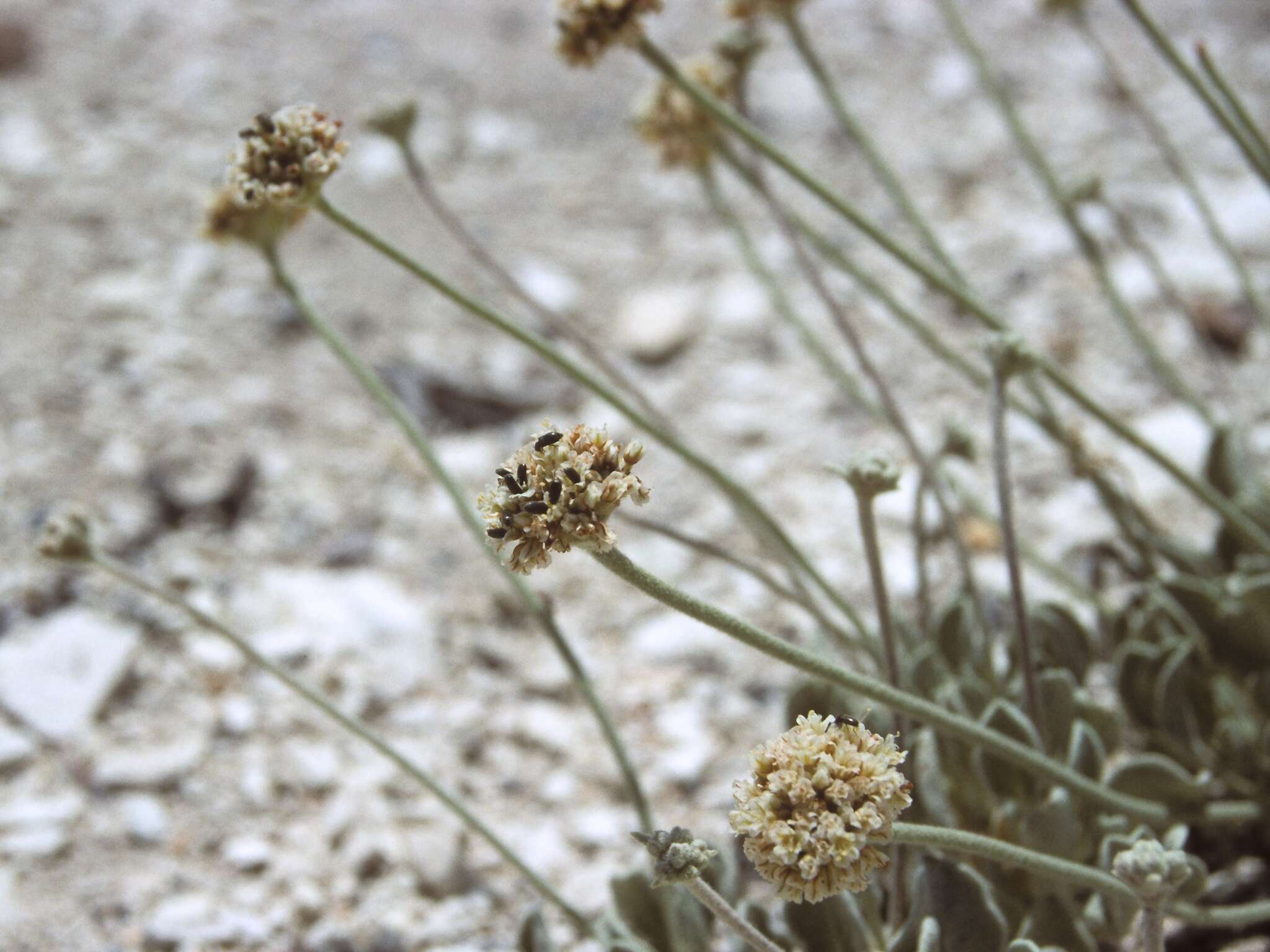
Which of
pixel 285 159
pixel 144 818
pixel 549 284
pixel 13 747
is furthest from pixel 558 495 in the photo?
pixel 549 284

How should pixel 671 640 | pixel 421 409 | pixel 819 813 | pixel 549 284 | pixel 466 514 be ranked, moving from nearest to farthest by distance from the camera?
pixel 819 813 → pixel 466 514 → pixel 671 640 → pixel 421 409 → pixel 549 284

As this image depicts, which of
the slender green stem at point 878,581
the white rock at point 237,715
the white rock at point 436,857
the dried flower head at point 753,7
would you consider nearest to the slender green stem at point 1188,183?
the dried flower head at point 753,7

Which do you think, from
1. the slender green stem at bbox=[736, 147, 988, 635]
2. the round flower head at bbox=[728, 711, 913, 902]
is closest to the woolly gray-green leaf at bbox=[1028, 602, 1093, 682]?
the slender green stem at bbox=[736, 147, 988, 635]

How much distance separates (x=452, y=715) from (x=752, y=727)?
Answer: 2.93ft

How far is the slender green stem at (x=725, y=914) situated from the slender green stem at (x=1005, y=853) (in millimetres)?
263

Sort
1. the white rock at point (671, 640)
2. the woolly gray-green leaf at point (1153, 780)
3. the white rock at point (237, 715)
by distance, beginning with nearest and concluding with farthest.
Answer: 1. the woolly gray-green leaf at point (1153, 780)
2. the white rock at point (237, 715)
3. the white rock at point (671, 640)

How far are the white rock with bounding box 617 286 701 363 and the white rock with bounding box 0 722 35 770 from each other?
2.59 m

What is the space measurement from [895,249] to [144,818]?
7.88ft

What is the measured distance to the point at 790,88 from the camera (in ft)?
19.6

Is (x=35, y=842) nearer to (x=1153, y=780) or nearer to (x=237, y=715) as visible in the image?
(x=237, y=715)

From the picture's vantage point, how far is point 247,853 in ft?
10.3

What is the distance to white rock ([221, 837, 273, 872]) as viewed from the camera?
312 centimetres

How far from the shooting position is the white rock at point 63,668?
340 centimetres

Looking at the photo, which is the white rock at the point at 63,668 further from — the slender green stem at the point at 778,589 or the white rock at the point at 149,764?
the slender green stem at the point at 778,589
